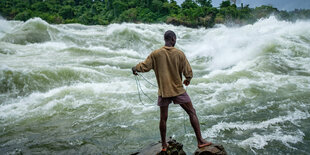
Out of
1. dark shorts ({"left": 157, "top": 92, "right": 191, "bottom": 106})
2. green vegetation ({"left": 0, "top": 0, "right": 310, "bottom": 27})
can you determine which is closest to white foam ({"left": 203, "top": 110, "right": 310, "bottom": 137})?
dark shorts ({"left": 157, "top": 92, "right": 191, "bottom": 106})

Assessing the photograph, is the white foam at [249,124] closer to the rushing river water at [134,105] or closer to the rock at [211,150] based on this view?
the rushing river water at [134,105]

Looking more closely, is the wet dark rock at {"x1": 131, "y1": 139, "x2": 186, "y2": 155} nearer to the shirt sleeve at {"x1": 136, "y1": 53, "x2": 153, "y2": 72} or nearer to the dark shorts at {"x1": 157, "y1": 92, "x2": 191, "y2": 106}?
the dark shorts at {"x1": 157, "y1": 92, "x2": 191, "y2": 106}

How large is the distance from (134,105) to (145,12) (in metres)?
77.4

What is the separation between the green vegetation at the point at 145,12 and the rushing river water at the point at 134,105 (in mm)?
54582

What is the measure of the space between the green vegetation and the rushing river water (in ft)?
179

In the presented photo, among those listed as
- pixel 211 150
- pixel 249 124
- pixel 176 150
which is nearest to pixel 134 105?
pixel 249 124

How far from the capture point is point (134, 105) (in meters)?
6.24

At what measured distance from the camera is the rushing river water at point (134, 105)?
13.9 ft

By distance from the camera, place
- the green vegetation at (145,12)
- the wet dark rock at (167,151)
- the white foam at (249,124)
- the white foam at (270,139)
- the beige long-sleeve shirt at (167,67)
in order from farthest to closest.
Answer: the green vegetation at (145,12)
the white foam at (249,124)
the white foam at (270,139)
the wet dark rock at (167,151)
the beige long-sleeve shirt at (167,67)

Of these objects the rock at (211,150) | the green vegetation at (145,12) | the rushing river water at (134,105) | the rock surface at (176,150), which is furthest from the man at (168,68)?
the green vegetation at (145,12)

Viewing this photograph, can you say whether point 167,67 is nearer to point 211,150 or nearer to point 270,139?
point 211,150

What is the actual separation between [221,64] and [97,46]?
25.1 ft

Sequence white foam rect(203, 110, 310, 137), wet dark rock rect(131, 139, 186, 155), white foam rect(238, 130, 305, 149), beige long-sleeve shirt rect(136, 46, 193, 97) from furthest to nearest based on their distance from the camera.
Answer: white foam rect(203, 110, 310, 137), white foam rect(238, 130, 305, 149), wet dark rock rect(131, 139, 186, 155), beige long-sleeve shirt rect(136, 46, 193, 97)

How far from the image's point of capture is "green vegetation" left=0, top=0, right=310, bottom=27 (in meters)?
66.8
